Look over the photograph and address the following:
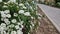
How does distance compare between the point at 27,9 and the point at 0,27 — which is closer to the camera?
the point at 0,27

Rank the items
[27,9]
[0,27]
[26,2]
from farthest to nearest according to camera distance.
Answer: [26,2]
[27,9]
[0,27]

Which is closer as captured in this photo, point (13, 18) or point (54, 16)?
point (13, 18)

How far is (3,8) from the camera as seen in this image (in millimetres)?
2982

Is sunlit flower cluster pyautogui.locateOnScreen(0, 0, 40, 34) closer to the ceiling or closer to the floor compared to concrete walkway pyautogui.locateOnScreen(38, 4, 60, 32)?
closer to the ceiling

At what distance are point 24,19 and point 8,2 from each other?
40 cm

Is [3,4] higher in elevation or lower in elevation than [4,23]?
higher

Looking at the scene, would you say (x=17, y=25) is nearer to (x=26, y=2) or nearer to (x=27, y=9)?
(x=27, y=9)

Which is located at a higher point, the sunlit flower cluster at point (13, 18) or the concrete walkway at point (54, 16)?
the sunlit flower cluster at point (13, 18)

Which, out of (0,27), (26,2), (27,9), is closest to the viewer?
(0,27)

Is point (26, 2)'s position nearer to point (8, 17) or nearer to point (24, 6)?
point (24, 6)

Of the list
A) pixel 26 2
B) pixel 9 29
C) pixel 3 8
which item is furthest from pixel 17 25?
pixel 26 2

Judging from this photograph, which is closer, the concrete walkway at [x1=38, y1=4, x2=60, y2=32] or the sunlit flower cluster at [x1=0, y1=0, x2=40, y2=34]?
the sunlit flower cluster at [x1=0, y1=0, x2=40, y2=34]

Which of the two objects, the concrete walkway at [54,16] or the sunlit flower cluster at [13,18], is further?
the concrete walkway at [54,16]

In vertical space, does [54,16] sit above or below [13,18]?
below
